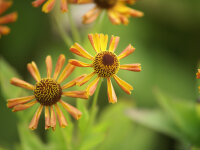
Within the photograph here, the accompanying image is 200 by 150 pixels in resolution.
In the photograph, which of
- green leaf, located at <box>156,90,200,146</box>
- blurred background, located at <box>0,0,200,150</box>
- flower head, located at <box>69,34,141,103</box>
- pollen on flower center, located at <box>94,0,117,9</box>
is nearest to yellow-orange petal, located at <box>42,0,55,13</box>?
flower head, located at <box>69,34,141,103</box>

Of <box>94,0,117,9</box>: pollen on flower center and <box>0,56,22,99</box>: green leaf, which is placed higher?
<box>94,0,117,9</box>: pollen on flower center

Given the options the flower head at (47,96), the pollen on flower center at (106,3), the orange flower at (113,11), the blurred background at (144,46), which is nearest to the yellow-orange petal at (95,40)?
the flower head at (47,96)

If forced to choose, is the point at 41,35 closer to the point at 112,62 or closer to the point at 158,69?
the point at 158,69

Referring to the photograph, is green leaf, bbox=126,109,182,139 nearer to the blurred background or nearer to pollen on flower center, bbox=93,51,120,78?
the blurred background

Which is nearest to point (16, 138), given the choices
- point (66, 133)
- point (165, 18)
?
point (66, 133)

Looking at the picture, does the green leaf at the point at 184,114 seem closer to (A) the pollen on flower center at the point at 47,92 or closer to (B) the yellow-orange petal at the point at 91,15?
(B) the yellow-orange petal at the point at 91,15

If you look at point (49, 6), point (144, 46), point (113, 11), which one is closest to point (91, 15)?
point (113, 11)
